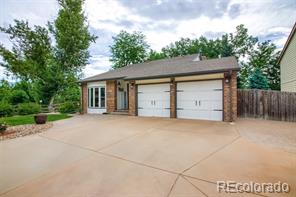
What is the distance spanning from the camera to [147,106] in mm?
12367

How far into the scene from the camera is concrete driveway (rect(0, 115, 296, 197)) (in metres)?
3.28

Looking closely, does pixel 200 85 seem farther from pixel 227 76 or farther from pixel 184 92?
pixel 227 76

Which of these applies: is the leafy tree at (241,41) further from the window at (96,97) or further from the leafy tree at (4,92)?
the leafy tree at (4,92)

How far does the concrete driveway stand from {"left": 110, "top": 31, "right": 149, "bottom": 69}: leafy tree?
2478 cm

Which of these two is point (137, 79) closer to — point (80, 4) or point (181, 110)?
point (181, 110)

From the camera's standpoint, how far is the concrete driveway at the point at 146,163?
3283mm

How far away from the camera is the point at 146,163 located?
Result: 4328 millimetres

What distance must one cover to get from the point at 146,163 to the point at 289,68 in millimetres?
15352

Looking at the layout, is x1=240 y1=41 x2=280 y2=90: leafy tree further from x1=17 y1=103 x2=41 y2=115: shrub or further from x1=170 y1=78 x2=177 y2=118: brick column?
x1=17 y1=103 x2=41 y2=115: shrub

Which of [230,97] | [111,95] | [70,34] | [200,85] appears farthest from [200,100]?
[70,34]

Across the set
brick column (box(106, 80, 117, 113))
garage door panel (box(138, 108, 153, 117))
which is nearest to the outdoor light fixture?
garage door panel (box(138, 108, 153, 117))

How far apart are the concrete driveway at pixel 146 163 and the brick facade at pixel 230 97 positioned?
2.29 m

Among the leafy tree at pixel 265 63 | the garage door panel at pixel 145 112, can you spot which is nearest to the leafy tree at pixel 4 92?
the garage door panel at pixel 145 112

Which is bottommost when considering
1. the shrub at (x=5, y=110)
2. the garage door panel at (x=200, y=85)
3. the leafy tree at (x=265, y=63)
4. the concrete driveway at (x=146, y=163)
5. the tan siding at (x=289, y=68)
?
the concrete driveway at (x=146, y=163)
